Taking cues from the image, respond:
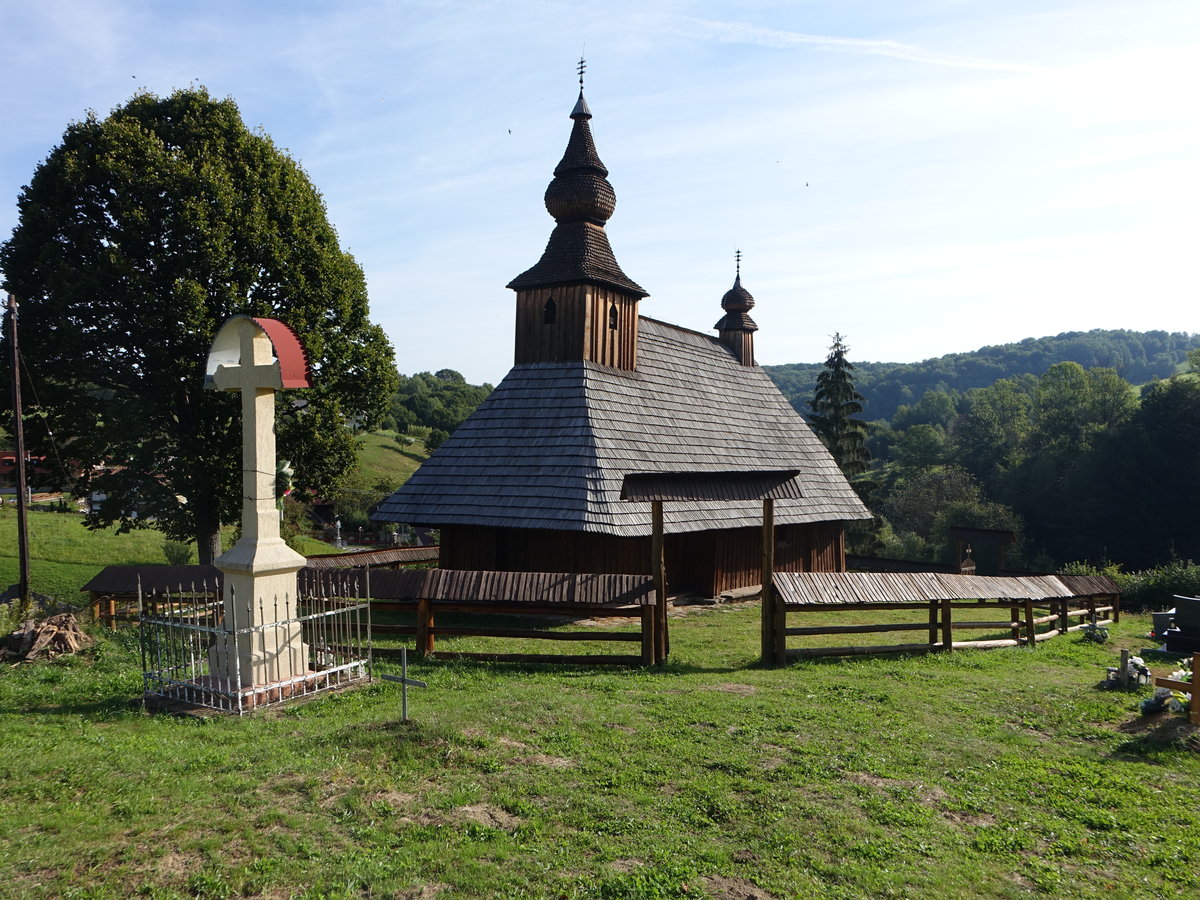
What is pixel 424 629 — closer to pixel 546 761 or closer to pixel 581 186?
pixel 546 761

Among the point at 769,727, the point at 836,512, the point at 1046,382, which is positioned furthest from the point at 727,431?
the point at 1046,382

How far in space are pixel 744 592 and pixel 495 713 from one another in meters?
14.7

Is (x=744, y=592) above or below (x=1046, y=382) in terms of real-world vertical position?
below

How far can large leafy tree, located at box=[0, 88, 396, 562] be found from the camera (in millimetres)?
18156

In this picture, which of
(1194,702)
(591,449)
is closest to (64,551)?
(591,449)

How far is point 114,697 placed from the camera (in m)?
9.46

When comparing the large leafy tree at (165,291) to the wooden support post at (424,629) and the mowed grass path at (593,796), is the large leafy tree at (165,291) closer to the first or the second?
the wooden support post at (424,629)

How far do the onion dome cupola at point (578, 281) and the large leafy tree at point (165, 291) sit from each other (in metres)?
5.11

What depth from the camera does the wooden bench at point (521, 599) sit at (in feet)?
41.0

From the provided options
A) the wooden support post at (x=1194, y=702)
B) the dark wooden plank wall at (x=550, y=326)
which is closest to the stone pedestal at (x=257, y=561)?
the wooden support post at (x=1194, y=702)

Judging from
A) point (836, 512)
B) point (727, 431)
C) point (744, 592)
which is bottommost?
point (744, 592)

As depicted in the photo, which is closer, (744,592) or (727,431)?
(744,592)

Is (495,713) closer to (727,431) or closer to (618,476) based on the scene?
(618,476)

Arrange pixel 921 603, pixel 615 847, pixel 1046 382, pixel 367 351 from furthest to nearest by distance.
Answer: pixel 1046 382
pixel 367 351
pixel 921 603
pixel 615 847
